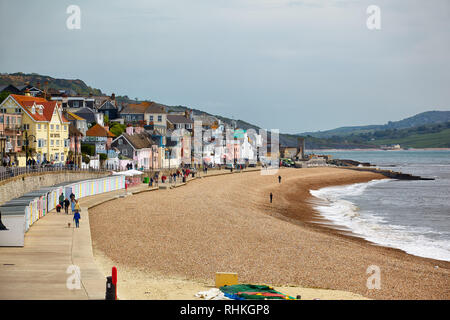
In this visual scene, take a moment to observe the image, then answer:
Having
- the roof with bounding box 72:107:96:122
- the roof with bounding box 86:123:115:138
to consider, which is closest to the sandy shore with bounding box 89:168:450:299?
the roof with bounding box 86:123:115:138

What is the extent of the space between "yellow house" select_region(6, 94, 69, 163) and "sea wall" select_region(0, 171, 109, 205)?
20.7 feet

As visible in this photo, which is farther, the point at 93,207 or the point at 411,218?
the point at 411,218

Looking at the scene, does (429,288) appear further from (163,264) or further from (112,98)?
(112,98)

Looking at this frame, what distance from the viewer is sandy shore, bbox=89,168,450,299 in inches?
831

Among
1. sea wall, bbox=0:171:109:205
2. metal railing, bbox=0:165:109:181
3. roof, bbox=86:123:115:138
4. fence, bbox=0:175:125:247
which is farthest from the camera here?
roof, bbox=86:123:115:138

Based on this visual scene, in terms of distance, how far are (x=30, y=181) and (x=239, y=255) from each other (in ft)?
→ 74.1

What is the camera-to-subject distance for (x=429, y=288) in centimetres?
2269

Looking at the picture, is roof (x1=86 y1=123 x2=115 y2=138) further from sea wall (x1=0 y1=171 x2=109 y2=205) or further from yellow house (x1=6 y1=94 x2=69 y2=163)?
sea wall (x1=0 y1=171 x2=109 y2=205)

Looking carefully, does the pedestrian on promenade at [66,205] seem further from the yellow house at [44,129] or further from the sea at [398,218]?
the yellow house at [44,129]

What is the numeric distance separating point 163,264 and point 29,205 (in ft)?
31.8

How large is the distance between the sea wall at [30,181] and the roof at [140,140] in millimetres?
24195

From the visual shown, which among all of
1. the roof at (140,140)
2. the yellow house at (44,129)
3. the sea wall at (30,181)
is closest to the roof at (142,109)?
the roof at (140,140)
